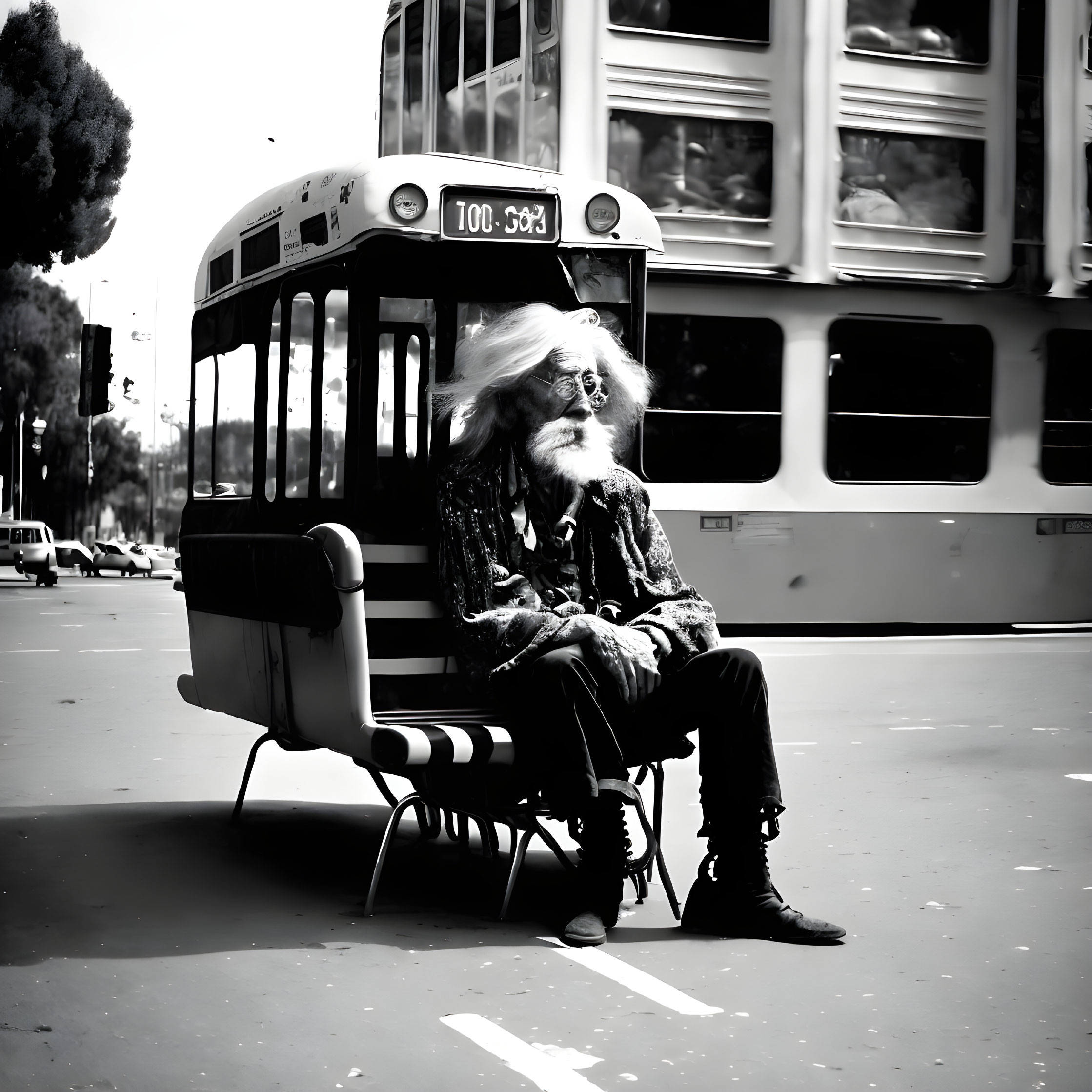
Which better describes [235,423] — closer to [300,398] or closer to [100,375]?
[300,398]

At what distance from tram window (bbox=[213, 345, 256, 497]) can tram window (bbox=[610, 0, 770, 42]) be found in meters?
13.2

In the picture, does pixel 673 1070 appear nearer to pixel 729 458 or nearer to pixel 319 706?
pixel 319 706

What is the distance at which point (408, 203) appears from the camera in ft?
18.6

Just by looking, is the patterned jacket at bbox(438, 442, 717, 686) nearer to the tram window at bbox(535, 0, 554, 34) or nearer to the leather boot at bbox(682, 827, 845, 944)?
the leather boot at bbox(682, 827, 845, 944)

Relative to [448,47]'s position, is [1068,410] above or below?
below

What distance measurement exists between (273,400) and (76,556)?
5004 centimetres

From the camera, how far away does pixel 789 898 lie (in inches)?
212

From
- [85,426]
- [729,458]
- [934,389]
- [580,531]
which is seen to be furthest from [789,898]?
[85,426]

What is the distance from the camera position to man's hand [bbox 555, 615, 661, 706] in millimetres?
4895

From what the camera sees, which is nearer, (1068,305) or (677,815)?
(677,815)

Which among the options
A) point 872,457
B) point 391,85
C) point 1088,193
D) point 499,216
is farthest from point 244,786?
point 391,85

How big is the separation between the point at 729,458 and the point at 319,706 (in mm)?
13486

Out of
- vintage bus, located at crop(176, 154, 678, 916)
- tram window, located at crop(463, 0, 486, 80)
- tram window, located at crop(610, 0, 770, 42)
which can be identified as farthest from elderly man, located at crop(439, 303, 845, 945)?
tram window, located at crop(463, 0, 486, 80)

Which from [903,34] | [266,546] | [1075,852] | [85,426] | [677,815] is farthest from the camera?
[85,426]
